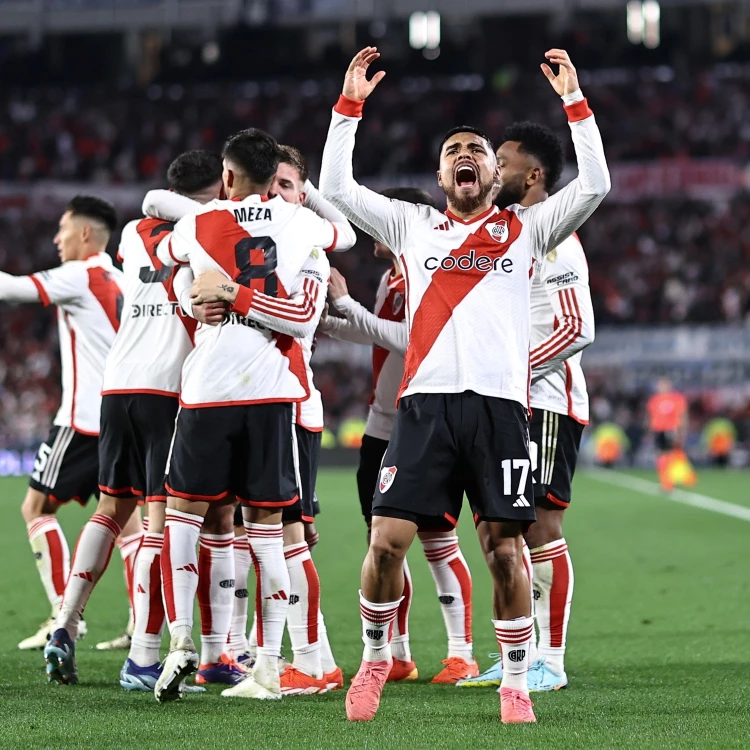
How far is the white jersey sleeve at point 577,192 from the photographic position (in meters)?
4.42

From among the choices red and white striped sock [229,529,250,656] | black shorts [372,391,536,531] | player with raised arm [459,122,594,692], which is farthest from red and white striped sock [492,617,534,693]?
red and white striped sock [229,529,250,656]

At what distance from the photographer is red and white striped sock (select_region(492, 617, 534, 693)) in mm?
4395

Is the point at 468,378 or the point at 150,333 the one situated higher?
the point at 150,333

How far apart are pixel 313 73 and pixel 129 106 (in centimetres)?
544

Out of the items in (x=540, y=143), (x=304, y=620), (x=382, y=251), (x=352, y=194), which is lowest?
(x=304, y=620)

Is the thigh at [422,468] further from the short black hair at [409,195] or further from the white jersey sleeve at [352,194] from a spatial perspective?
the short black hair at [409,195]

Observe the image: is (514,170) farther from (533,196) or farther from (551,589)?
(551,589)

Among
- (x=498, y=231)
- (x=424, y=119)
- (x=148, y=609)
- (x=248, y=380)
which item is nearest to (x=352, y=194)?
(x=498, y=231)

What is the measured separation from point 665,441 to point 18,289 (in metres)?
18.1

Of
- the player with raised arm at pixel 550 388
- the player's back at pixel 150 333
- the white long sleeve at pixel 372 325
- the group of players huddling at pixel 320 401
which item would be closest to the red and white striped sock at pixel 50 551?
the group of players huddling at pixel 320 401

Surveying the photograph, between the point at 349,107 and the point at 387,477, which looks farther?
the point at 349,107

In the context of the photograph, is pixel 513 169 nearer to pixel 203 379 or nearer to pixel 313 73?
pixel 203 379

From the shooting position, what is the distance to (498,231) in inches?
178

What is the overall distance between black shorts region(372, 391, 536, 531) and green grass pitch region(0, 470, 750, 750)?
0.74 metres
